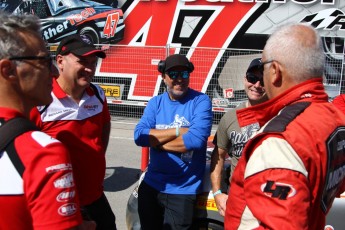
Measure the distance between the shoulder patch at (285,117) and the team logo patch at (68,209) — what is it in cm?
79

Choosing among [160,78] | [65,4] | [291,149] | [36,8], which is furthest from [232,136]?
[36,8]

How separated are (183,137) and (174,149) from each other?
13 centimetres

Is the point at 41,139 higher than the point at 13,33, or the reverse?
the point at 13,33

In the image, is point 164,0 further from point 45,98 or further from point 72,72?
point 45,98

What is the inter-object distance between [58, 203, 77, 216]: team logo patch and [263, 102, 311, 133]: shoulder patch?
79 centimetres

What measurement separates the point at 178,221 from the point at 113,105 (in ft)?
24.7

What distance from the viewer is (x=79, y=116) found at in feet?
9.40

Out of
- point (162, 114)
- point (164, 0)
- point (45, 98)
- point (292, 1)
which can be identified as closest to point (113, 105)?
point (164, 0)

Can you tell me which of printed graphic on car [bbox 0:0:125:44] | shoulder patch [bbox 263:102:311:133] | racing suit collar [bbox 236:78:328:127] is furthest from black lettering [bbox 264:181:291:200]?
printed graphic on car [bbox 0:0:125:44]

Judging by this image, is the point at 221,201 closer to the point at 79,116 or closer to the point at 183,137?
the point at 183,137

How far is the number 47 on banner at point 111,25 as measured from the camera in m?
10.2

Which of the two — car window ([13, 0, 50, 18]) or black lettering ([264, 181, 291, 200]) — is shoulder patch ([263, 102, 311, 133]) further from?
car window ([13, 0, 50, 18])

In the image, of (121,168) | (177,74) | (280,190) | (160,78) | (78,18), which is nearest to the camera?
(280,190)

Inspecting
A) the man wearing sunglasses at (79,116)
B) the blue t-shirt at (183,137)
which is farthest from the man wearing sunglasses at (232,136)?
the man wearing sunglasses at (79,116)
